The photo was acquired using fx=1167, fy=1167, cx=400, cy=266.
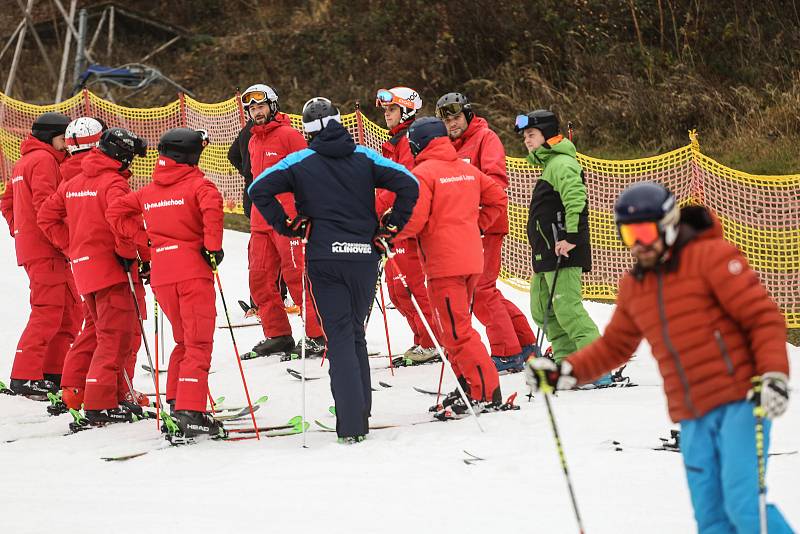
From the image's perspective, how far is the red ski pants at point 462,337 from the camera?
7641 millimetres

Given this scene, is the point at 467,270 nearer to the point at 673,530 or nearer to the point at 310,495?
the point at 310,495

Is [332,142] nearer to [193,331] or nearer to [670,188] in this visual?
[193,331]

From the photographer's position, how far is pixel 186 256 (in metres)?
7.65

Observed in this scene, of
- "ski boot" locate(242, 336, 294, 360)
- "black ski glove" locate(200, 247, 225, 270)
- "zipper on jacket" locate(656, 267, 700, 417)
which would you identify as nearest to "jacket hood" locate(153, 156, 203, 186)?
"black ski glove" locate(200, 247, 225, 270)

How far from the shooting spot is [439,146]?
7.87 metres

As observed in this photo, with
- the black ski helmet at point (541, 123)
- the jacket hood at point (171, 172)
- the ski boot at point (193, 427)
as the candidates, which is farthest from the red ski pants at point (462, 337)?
the jacket hood at point (171, 172)

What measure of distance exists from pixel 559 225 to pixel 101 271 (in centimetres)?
330

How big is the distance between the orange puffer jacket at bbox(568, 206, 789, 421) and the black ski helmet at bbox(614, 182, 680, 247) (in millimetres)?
96

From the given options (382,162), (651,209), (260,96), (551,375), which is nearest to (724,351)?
(651,209)

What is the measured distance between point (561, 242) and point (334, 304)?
188 centimetres

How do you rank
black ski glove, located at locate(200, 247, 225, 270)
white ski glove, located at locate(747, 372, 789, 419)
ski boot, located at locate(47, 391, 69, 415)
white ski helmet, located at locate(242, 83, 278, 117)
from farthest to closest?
white ski helmet, located at locate(242, 83, 278, 117) → ski boot, located at locate(47, 391, 69, 415) → black ski glove, located at locate(200, 247, 225, 270) → white ski glove, located at locate(747, 372, 789, 419)

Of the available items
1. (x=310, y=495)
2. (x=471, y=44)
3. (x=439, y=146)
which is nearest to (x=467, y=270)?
(x=439, y=146)

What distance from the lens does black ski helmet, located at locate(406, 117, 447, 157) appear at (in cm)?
789

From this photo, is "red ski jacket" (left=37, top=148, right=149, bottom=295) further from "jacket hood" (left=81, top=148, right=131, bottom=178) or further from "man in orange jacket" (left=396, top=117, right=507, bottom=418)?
"man in orange jacket" (left=396, top=117, right=507, bottom=418)
